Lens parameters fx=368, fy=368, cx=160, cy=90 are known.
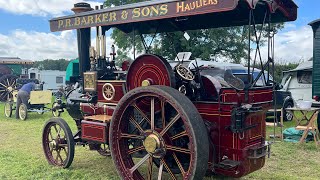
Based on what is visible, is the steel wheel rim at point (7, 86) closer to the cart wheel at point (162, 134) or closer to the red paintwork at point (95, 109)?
the red paintwork at point (95, 109)

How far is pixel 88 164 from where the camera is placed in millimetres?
5328

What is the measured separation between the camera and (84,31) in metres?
5.30

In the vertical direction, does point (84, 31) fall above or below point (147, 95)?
above

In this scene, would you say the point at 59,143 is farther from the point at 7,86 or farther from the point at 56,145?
the point at 7,86

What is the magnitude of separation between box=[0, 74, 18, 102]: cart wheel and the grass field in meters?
10.4

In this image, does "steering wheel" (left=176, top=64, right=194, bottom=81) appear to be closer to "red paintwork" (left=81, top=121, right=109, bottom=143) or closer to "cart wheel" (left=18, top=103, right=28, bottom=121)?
"red paintwork" (left=81, top=121, right=109, bottom=143)

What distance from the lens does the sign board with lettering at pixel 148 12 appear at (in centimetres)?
338

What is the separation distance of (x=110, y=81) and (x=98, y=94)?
1.02 ft

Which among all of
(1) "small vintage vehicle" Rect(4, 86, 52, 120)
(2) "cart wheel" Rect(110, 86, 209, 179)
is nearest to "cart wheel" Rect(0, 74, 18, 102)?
(1) "small vintage vehicle" Rect(4, 86, 52, 120)

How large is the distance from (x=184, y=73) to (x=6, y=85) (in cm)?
1530

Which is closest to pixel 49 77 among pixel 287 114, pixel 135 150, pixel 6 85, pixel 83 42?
pixel 6 85

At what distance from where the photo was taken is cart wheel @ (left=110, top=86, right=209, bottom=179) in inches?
129

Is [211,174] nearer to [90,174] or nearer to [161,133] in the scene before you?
[161,133]

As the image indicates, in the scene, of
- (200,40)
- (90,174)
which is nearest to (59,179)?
(90,174)
